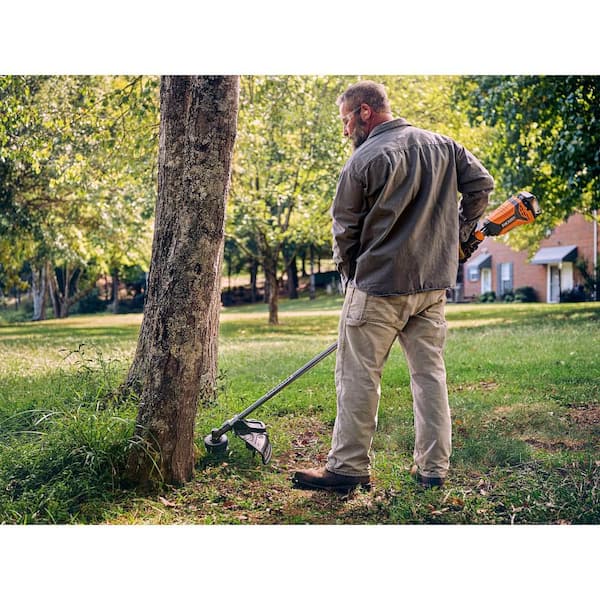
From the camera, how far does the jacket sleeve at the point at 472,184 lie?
239 cm

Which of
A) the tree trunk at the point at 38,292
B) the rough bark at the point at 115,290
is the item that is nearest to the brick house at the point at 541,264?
the rough bark at the point at 115,290

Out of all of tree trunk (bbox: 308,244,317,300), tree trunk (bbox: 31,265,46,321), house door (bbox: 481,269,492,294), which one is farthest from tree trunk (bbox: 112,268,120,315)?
house door (bbox: 481,269,492,294)

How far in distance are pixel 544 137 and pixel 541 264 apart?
814 mm

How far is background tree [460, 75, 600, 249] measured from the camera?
13.0 feet

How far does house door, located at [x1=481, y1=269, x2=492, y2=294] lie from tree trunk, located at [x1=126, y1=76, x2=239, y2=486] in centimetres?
219

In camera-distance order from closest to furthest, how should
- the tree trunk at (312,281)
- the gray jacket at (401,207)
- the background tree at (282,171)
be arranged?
the gray jacket at (401,207), the background tree at (282,171), the tree trunk at (312,281)

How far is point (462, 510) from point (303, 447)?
0.76 meters

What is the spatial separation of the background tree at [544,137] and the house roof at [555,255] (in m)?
0.12

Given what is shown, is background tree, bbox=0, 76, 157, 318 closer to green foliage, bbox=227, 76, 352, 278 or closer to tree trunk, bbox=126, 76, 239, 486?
green foliage, bbox=227, 76, 352, 278

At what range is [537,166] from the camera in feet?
15.1

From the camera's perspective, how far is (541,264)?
4211 millimetres

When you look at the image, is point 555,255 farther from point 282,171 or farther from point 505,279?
point 282,171

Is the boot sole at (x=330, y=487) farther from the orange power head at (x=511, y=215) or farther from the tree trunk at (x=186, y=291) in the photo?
the orange power head at (x=511, y=215)

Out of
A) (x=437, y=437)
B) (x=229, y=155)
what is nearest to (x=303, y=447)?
(x=437, y=437)
